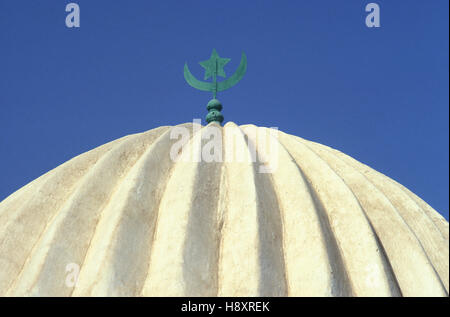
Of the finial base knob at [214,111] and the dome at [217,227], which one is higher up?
the finial base knob at [214,111]

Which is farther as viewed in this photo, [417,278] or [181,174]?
[181,174]

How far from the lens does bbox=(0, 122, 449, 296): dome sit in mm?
8875

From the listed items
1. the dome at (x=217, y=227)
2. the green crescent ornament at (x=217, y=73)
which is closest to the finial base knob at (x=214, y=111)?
the green crescent ornament at (x=217, y=73)

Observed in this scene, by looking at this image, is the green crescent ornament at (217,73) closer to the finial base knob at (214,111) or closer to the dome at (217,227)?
the finial base knob at (214,111)

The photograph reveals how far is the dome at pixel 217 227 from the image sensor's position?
8.88m

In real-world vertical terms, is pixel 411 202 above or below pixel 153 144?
below

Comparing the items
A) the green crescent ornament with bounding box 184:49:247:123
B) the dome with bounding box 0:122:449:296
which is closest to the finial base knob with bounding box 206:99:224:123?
the green crescent ornament with bounding box 184:49:247:123

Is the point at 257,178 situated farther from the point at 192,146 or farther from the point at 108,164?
the point at 108,164

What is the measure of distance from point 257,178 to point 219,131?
1709mm

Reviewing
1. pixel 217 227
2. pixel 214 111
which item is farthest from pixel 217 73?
pixel 217 227

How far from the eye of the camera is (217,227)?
9.51 meters

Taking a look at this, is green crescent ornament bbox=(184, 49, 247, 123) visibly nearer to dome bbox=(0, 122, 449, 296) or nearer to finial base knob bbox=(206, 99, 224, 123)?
finial base knob bbox=(206, 99, 224, 123)

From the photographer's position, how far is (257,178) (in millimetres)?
10289
